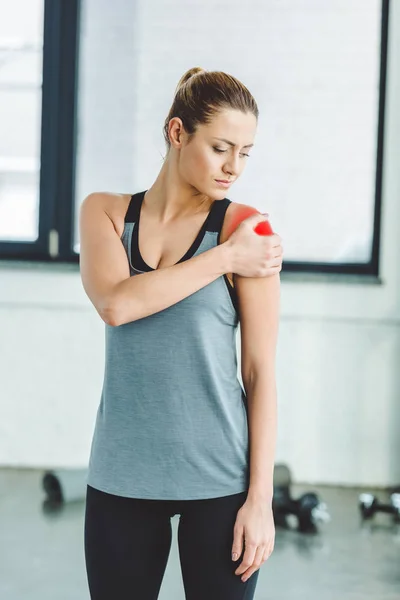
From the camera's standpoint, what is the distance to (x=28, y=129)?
139 inches

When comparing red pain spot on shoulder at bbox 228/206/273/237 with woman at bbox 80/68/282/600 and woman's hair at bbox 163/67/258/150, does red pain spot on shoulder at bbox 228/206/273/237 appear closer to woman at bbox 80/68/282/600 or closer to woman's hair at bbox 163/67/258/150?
woman at bbox 80/68/282/600

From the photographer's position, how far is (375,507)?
2936 millimetres

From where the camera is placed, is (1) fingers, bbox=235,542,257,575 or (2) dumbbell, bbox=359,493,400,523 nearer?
(1) fingers, bbox=235,542,257,575


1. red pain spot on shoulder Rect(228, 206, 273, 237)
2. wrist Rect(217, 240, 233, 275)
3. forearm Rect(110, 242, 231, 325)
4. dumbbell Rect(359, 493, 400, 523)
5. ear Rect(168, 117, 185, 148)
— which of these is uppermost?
ear Rect(168, 117, 185, 148)

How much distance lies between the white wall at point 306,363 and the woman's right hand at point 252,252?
7.69 ft

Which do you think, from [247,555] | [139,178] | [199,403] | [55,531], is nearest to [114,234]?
[199,403]

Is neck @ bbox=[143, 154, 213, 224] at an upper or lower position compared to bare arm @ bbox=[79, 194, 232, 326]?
upper

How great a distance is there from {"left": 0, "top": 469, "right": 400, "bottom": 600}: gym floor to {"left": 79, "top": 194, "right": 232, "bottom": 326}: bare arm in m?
1.39

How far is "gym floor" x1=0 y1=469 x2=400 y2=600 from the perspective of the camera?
7.40 ft

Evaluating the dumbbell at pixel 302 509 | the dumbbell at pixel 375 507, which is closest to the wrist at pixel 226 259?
the dumbbell at pixel 302 509

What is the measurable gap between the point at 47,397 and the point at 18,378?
147mm

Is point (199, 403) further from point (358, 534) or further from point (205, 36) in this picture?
point (205, 36)

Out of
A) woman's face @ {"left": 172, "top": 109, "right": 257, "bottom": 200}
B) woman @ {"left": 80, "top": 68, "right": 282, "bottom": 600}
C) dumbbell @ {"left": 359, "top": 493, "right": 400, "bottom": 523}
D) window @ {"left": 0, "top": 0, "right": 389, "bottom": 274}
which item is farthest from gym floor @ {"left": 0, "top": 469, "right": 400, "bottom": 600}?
woman's face @ {"left": 172, "top": 109, "right": 257, "bottom": 200}

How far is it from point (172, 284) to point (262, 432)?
0.22m
